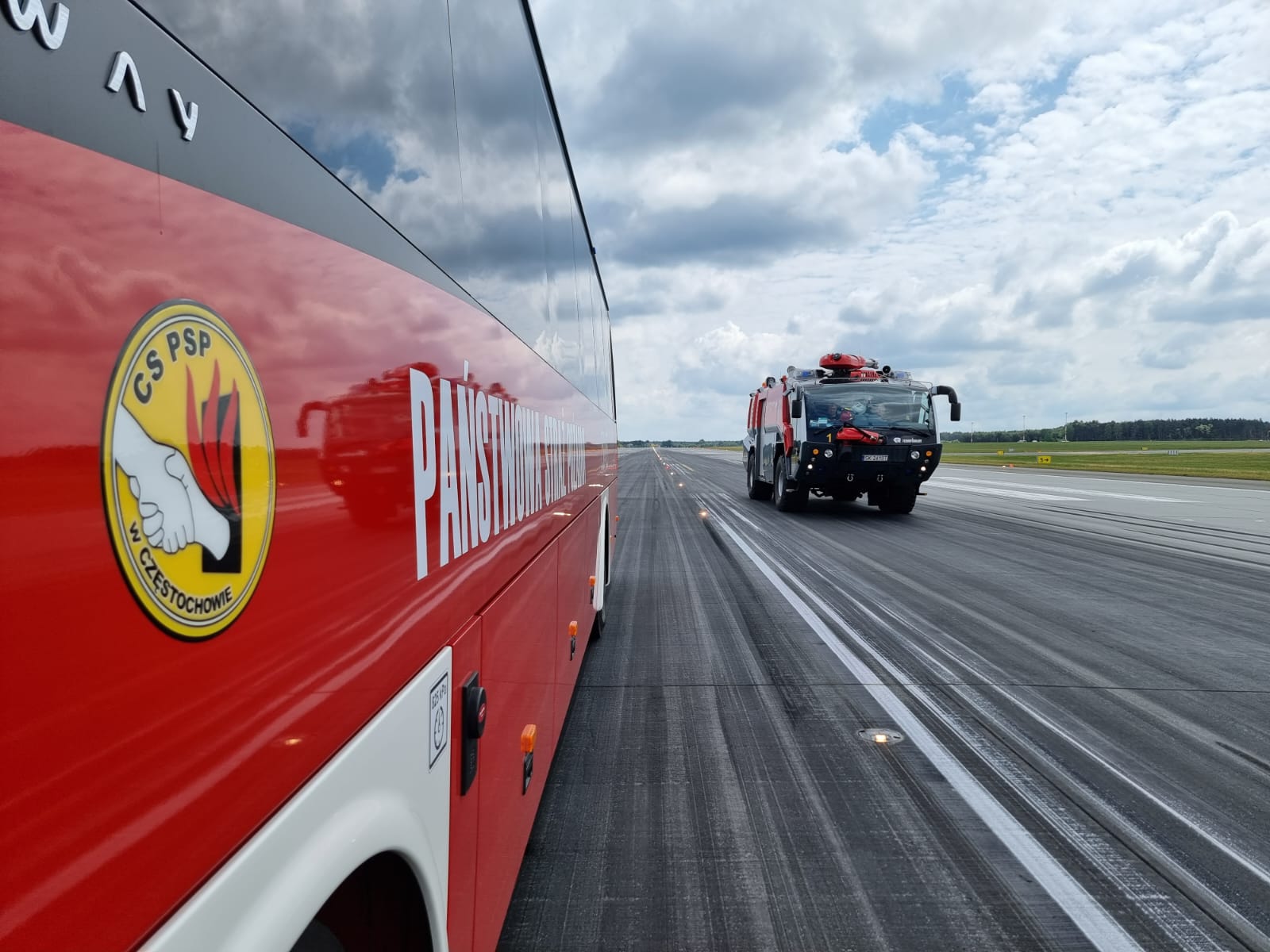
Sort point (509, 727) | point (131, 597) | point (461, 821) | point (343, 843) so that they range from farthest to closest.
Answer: point (509, 727)
point (461, 821)
point (343, 843)
point (131, 597)

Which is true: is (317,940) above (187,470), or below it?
below

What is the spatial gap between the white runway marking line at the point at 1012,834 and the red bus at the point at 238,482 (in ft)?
7.48

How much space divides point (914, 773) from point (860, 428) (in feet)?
42.0

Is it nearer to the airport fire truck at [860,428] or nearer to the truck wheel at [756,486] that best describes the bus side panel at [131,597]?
the airport fire truck at [860,428]

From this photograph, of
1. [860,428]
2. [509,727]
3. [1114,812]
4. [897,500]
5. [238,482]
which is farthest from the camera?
[897,500]

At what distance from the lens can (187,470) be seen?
0.94m

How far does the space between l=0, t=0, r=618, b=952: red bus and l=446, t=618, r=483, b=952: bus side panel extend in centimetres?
2

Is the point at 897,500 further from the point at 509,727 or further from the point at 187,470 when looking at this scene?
the point at 187,470

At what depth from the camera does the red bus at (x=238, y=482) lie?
2.44 feet

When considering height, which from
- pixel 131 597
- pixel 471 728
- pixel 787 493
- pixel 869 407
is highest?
pixel 869 407

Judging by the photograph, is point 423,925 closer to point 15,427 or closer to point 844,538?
point 15,427

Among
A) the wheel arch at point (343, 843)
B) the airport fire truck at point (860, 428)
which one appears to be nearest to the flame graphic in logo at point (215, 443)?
the wheel arch at point (343, 843)

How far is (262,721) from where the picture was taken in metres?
1.07

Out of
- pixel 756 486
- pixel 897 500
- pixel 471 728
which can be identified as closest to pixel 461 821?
pixel 471 728
